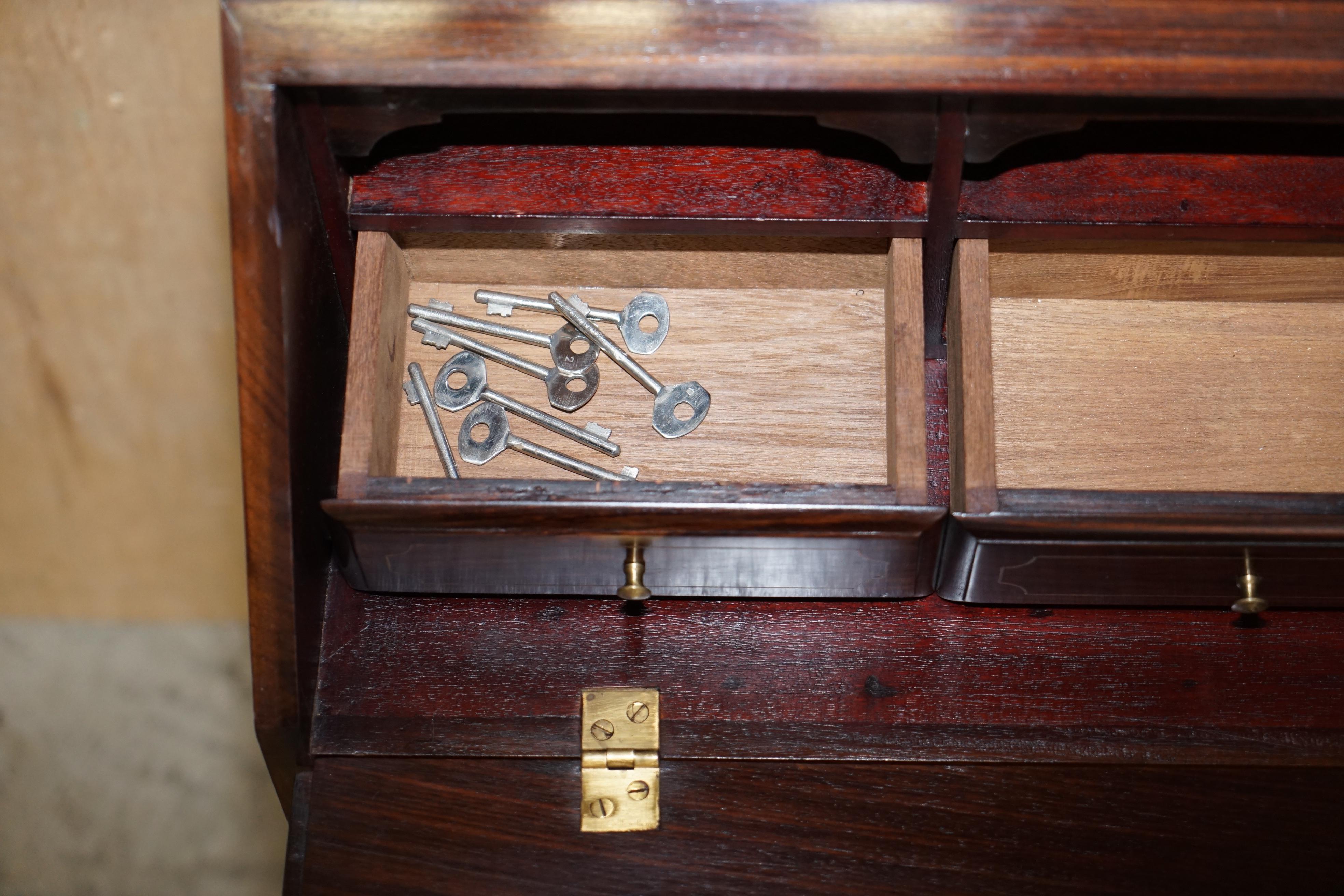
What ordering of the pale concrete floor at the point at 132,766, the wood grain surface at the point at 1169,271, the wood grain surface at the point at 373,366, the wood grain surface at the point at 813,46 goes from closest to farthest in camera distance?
the wood grain surface at the point at 813,46, the wood grain surface at the point at 373,366, the wood grain surface at the point at 1169,271, the pale concrete floor at the point at 132,766

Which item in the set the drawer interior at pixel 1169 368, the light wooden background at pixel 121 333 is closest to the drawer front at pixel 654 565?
the drawer interior at pixel 1169 368

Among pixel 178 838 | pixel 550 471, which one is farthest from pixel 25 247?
pixel 550 471

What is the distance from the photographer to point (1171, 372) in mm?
1196

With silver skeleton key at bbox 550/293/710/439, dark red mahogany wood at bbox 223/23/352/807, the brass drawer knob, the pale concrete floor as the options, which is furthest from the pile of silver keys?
the pale concrete floor

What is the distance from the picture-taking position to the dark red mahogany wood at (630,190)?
3.35 feet

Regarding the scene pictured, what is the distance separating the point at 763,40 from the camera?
0.88 m

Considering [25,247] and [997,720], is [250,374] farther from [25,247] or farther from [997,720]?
[25,247]

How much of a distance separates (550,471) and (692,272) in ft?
0.92

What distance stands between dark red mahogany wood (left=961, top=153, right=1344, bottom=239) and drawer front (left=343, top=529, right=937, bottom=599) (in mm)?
334

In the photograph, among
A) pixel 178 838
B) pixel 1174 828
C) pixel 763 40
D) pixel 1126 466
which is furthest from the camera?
pixel 178 838

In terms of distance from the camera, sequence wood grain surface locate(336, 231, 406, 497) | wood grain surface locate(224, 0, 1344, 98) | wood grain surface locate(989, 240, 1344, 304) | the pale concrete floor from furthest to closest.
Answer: the pale concrete floor < wood grain surface locate(989, 240, 1344, 304) < wood grain surface locate(336, 231, 406, 497) < wood grain surface locate(224, 0, 1344, 98)

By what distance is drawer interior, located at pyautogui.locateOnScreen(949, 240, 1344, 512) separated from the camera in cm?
115

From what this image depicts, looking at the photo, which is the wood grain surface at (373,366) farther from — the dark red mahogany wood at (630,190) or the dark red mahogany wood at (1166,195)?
the dark red mahogany wood at (1166,195)

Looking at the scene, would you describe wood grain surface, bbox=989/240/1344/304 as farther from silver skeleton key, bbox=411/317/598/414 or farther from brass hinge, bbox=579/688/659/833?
brass hinge, bbox=579/688/659/833
